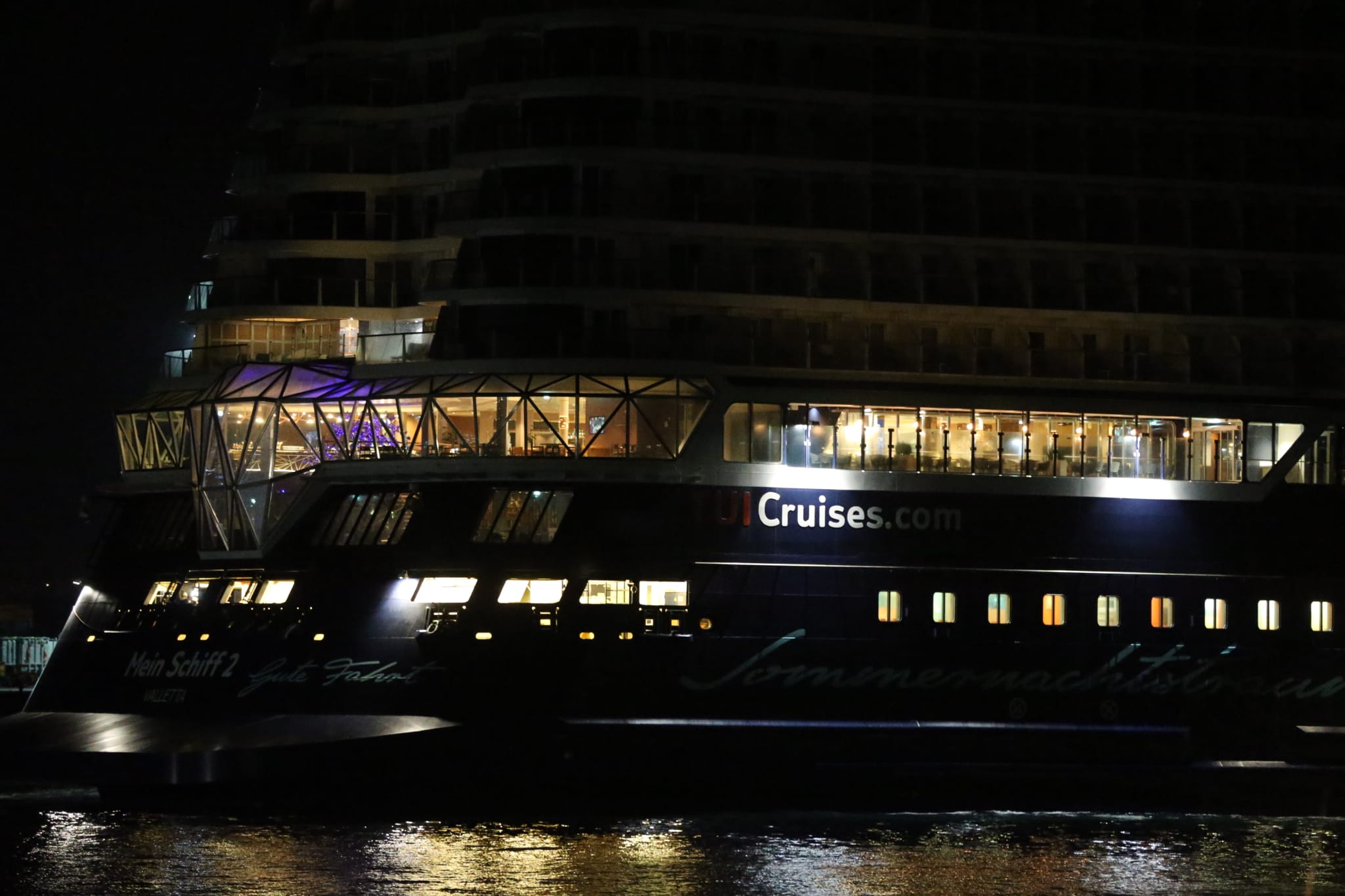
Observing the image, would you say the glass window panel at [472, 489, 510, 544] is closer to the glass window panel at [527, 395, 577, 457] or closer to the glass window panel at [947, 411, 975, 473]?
the glass window panel at [527, 395, 577, 457]

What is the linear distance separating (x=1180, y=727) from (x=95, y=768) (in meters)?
24.3

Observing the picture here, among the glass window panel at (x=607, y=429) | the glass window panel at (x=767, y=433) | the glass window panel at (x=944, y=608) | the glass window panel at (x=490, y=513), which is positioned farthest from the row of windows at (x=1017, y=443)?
the glass window panel at (x=490, y=513)

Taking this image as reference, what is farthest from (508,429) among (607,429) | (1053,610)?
(1053,610)

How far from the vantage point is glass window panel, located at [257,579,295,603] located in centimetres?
5068

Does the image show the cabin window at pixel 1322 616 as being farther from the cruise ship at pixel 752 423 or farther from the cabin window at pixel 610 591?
the cabin window at pixel 610 591

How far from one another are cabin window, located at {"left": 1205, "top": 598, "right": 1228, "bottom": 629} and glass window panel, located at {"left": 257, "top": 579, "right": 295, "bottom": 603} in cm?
2124

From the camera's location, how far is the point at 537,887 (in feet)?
129

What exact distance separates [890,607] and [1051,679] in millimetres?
4131

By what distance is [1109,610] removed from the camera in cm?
5238

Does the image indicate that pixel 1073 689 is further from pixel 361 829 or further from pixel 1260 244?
pixel 361 829

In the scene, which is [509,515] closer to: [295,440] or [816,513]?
[295,440]

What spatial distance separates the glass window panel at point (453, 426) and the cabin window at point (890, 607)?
9811mm

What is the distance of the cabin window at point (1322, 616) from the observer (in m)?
53.8

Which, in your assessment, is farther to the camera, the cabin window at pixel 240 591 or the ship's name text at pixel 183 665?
the cabin window at pixel 240 591
